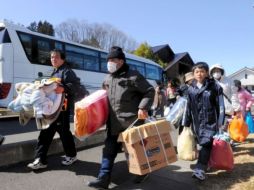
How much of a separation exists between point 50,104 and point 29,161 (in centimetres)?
120

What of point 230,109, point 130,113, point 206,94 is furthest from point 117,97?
point 230,109

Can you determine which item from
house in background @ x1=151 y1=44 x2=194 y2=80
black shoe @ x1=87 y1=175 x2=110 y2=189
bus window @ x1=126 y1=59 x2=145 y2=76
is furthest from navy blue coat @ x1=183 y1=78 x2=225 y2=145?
house in background @ x1=151 y1=44 x2=194 y2=80

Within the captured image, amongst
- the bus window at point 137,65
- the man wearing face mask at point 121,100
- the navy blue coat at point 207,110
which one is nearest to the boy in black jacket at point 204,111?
the navy blue coat at point 207,110

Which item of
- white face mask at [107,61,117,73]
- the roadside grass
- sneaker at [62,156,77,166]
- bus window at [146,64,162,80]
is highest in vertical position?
bus window at [146,64,162,80]

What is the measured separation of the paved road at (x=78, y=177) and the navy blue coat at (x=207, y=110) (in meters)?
0.66

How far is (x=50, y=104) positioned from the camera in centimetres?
445

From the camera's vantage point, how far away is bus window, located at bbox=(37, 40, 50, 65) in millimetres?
12902

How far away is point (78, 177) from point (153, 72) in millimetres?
17992

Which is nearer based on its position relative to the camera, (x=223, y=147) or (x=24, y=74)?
(x=223, y=147)

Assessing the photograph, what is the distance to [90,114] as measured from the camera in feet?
13.2

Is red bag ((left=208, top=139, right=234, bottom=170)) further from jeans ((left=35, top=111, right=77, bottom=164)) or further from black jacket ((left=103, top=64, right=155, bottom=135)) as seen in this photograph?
jeans ((left=35, top=111, right=77, bottom=164))

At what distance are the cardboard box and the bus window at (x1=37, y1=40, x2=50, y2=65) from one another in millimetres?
9682

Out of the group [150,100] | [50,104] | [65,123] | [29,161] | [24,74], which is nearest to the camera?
[150,100]

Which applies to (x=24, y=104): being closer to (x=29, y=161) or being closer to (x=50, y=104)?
(x=50, y=104)
